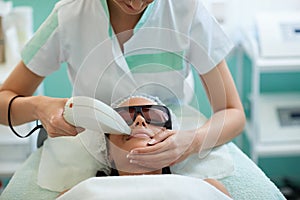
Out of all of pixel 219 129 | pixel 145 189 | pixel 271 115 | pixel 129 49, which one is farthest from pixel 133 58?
pixel 271 115

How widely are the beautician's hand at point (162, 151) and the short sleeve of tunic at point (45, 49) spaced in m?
0.40

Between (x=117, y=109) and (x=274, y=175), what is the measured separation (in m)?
1.60

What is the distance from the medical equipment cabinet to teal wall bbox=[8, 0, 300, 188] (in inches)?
4.5

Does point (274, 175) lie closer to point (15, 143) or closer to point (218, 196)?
point (15, 143)

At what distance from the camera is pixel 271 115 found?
2.47 metres

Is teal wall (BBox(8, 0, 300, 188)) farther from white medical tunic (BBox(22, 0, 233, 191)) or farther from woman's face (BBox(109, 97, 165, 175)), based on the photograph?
woman's face (BBox(109, 97, 165, 175))

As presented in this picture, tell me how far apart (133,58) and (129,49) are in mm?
28

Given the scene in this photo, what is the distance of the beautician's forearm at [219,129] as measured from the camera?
1472mm

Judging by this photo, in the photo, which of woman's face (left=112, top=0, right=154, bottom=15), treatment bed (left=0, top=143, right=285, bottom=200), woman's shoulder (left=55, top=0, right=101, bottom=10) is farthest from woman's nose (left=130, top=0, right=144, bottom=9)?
treatment bed (left=0, top=143, right=285, bottom=200)

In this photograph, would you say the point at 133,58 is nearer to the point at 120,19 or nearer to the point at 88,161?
the point at 120,19

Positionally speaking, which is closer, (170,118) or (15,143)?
(170,118)

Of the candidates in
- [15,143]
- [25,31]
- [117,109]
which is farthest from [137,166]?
[25,31]

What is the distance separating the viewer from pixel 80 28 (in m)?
1.53

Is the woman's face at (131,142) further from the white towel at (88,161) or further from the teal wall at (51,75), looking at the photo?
the teal wall at (51,75)
